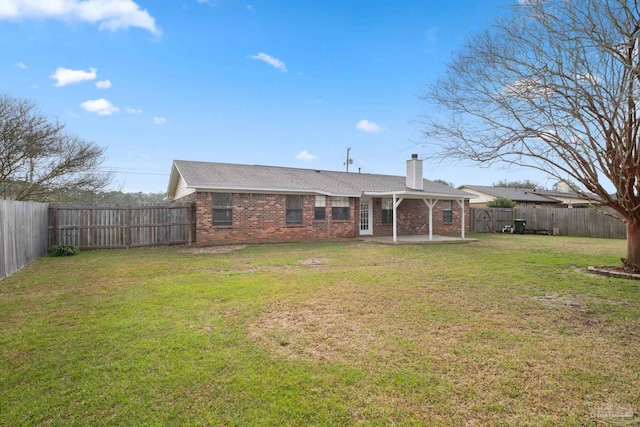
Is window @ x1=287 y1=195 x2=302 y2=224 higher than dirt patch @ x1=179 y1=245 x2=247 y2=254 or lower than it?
higher

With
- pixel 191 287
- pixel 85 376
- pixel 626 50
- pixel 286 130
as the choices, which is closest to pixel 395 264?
pixel 191 287

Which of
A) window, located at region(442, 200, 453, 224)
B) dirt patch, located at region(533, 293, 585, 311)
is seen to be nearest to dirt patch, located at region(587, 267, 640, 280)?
dirt patch, located at region(533, 293, 585, 311)

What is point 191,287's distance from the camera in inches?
248

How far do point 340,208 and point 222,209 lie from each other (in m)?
5.57

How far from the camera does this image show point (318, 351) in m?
3.54

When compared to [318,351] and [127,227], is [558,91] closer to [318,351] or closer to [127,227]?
[318,351]

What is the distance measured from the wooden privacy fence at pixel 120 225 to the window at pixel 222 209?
0.91 metres

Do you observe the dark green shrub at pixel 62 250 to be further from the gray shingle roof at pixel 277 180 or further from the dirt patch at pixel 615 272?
the dirt patch at pixel 615 272

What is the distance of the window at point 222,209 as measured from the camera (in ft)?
44.8

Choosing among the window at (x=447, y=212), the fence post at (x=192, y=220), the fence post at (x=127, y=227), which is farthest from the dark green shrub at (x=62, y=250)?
the window at (x=447, y=212)

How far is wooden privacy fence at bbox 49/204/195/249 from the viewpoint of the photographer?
38.7ft

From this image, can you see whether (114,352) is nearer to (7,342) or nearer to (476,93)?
(7,342)

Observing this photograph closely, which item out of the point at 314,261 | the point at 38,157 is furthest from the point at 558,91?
the point at 38,157

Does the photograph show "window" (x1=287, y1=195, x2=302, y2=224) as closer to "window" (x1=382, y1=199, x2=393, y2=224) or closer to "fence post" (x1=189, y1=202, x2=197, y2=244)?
"fence post" (x1=189, y1=202, x2=197, y2=244)
